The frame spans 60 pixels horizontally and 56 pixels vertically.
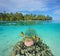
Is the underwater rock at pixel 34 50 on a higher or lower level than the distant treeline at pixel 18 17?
lower

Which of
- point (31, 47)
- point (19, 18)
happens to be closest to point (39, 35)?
point (31, 47)

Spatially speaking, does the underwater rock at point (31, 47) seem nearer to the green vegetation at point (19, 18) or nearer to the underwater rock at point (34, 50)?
the underwater rock at point (34, 50)

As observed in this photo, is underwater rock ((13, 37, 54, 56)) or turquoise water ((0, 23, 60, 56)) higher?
turquoise water ((0, 23, 60, 56))

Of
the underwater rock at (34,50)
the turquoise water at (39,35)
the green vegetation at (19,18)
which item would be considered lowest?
the underwater rock at (34,50)

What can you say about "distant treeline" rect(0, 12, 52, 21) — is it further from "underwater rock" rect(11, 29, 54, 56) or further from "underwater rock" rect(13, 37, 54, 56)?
"underwater rock" rect(13, 37, 54, 56)

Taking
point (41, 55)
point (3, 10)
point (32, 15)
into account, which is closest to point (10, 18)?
point (3, 10)

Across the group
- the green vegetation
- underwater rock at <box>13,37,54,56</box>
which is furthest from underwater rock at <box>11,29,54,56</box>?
the green vegetation

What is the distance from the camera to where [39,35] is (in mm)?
1627

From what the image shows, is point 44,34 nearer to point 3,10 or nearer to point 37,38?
point 37,38

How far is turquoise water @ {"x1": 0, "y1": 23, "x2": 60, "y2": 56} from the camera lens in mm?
1590

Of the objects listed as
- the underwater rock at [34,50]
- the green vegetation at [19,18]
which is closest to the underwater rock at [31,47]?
the underwater rock at [34,50]

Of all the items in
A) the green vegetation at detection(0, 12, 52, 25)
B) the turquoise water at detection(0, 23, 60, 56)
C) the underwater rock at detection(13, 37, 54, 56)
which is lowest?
the underwater rock at detection(13, 37, 54, 56)

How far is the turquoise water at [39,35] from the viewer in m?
1.59

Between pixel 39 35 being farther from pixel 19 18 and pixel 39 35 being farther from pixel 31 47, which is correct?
pixel 19 18
